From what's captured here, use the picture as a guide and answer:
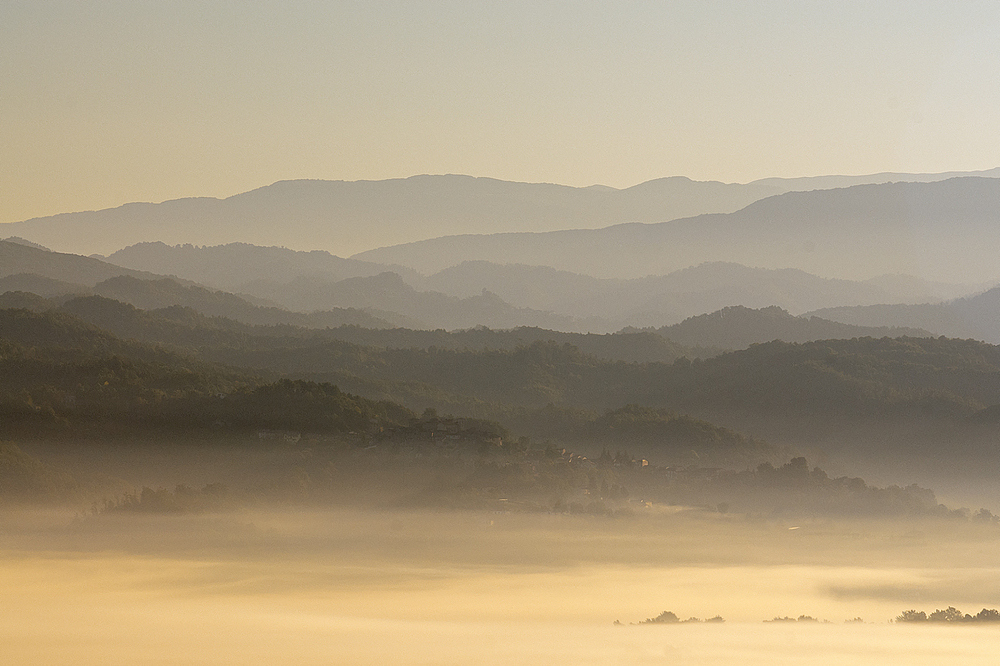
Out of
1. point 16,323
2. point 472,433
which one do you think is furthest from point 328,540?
point 16,323

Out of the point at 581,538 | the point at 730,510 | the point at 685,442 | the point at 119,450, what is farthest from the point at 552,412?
the point at 581,538

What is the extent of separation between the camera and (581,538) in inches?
3952

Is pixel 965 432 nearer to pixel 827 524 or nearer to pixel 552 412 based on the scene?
pixel 552 412

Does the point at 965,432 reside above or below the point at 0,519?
above

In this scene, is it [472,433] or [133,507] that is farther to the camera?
[472,433]

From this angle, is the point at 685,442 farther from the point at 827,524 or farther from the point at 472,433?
the point at 472,433

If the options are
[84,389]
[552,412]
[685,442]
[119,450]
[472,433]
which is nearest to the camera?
[472,433]

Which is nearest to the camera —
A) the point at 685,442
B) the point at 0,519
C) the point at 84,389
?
the point at 0,519

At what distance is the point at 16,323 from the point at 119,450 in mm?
72794

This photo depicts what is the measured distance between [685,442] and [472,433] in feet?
152

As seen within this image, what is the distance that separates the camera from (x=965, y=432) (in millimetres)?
191375

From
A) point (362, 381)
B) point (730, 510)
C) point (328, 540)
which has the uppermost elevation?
point (362, 381)

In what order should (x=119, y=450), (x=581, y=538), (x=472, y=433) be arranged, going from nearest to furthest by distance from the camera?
(x=581, y=538)
(x=472, y=433)
(x=119, y=450)

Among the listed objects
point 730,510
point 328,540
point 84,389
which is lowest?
point 328,540
